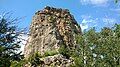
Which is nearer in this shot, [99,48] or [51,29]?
[99,48]

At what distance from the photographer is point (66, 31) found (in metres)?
104

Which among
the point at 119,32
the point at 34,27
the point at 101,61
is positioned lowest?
the point at 101,61

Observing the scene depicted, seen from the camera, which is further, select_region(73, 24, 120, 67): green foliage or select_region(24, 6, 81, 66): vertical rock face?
select_region(24, 6, 81, 66): vertical rock face

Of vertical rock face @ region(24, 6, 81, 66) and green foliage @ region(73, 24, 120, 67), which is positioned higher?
vertical rock face @ region(24, 6, 81, 66)

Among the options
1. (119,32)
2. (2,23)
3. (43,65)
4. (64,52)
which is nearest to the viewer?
(2,23)

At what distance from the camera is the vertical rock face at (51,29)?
10160cm

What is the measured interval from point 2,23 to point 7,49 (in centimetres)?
109

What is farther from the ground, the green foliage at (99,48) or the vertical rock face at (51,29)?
the vertical rock face at (51,29)

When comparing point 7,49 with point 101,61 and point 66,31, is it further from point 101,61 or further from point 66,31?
point 66,31

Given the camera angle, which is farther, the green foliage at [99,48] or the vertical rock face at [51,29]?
the vertical rock face at [51,29]

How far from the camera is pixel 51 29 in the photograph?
342 feet

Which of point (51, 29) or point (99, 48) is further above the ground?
point (51, 29)

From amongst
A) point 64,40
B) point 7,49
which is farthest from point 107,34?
point 7,49

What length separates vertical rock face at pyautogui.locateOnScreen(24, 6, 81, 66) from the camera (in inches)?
4000
